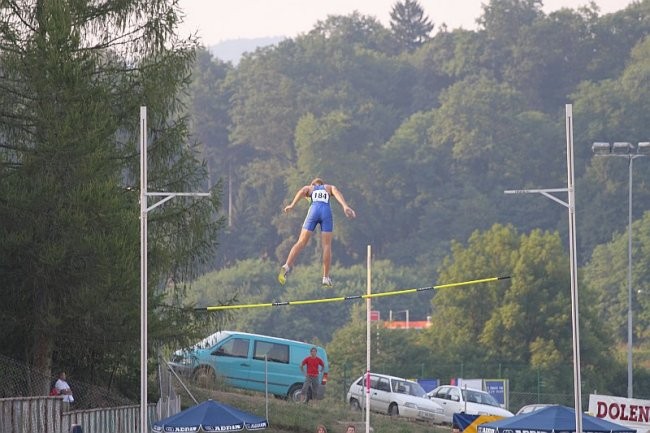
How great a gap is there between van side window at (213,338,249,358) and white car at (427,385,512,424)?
4381mm

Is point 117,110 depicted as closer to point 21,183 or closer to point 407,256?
point 21,183

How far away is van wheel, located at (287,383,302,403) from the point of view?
122ft

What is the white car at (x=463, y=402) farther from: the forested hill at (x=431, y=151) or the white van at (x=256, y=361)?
the forested hill at (x=431, y=151)

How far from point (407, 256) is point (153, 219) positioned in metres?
75.2

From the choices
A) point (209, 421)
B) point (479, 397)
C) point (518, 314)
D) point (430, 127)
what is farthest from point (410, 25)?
point (209, 421)

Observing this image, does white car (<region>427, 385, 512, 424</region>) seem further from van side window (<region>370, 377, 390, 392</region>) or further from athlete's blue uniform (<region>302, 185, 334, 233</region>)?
athlete's blue uniform (<region>302, 185, 334, 233</region>)

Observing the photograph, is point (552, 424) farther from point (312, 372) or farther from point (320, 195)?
point (312, 372)

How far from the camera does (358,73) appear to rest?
132375 mm

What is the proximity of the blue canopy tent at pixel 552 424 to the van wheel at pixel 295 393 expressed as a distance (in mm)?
9685

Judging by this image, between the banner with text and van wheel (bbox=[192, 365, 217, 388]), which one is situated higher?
van wheel (bbox=[192, 365, 217, 388])

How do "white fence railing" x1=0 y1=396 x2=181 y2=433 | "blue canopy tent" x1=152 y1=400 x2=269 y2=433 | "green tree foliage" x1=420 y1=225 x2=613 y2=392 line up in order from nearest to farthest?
"white fence railing" x1=0 y1=396 x2=181 y2=433 < "blue canopy tent" x1=152 y1=400 x2=269 y2=433 < "green tree foliage" x1=420 y1=225 x2=613 y2=392

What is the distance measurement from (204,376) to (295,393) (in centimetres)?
245

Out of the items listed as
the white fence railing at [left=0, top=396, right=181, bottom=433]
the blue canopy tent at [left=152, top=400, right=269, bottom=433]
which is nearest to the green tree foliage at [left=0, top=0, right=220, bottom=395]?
the white fence railing at [left=0, top=396, right=181, bottom=433]

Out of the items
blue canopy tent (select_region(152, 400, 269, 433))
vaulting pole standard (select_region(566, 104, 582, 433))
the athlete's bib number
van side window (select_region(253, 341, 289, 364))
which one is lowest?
blue canopy tent (select_region(152, 400, 269, 433))
